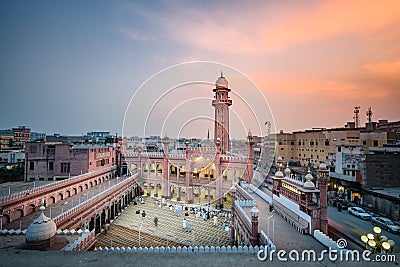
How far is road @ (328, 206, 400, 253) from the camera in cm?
1798

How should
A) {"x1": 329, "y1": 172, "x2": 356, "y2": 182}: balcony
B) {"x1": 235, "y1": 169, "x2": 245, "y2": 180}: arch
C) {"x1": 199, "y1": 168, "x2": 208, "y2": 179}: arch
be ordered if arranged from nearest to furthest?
1. {"x1": 235, "y1": 169, "x2": 245, "y2": 180}: arch
2. {"x1": 329, "y1": 172, "x2": 356, "y2": 182}: balcony
3. {"x1": 199, "y1": 168, "x2": 208, "y2": 179}: arch

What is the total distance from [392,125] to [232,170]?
94.7 ft

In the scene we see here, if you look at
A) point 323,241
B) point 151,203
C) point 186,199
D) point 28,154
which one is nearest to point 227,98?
point 186,199

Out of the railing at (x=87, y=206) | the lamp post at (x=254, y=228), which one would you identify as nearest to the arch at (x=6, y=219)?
the railing at (x=87, y=206)

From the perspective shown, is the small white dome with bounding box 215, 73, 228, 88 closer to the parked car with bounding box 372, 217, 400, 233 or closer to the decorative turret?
the parked car with bounding box 372, 217, 400, 233

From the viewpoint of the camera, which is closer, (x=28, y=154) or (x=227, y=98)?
(x=28, y=154)

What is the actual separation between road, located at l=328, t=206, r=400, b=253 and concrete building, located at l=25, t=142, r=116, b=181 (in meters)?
24.8

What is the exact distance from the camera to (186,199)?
2953 centimetres

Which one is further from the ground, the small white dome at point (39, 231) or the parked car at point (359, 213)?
the small white dome at point (39, 231)

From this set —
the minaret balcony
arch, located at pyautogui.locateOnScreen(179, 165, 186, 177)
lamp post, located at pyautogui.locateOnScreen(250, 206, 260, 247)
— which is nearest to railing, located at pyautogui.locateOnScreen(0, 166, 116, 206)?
arch, located at pyautogui.locateOnScreen(179, 165, 186, 177)

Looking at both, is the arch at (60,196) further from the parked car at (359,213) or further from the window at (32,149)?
the parked car at (359,213)

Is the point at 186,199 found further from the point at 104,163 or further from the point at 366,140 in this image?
the point at 366,140

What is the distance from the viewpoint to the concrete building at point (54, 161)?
26.7m

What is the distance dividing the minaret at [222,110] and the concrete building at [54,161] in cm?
1624
